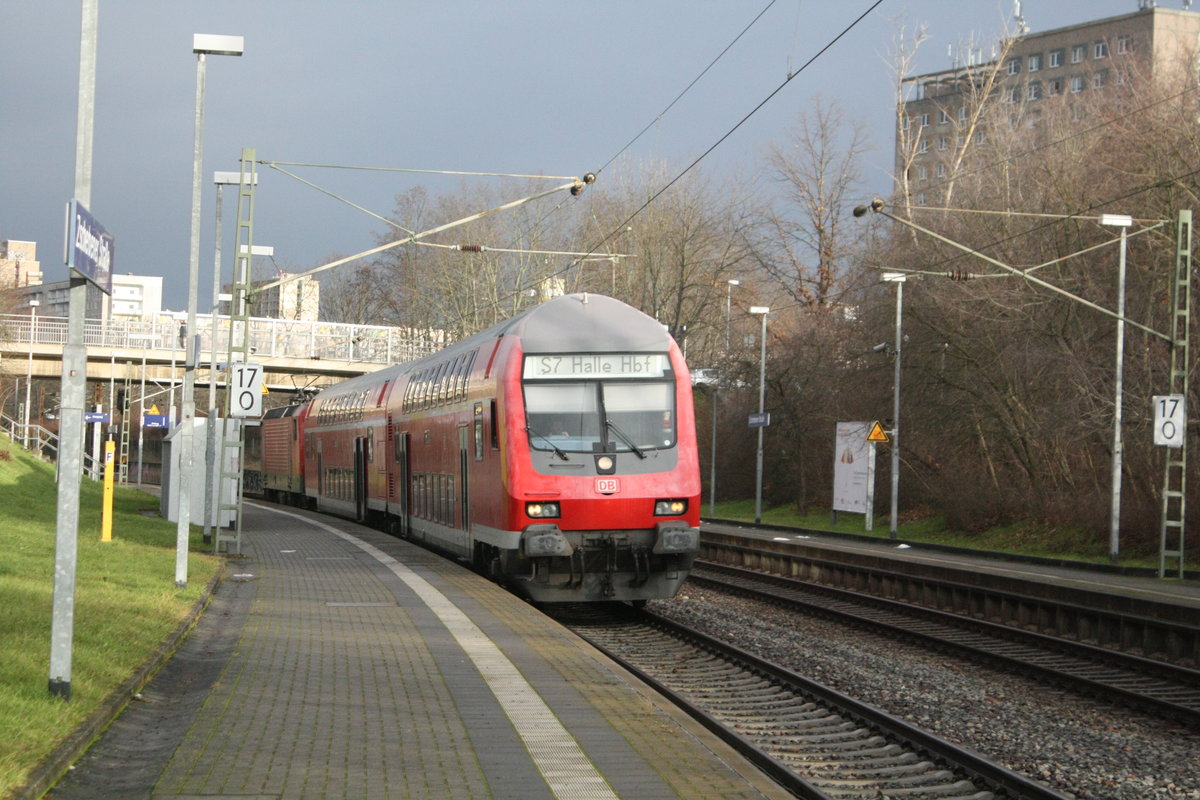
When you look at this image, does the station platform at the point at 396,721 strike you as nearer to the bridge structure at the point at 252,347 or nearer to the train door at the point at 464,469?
the train door at the point at 464,469

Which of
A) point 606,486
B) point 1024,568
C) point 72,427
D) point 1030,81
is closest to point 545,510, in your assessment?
point 606,486

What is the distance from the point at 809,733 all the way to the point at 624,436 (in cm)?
626

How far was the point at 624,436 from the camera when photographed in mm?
15938

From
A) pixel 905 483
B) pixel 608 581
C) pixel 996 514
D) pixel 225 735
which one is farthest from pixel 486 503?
pixel 905 483

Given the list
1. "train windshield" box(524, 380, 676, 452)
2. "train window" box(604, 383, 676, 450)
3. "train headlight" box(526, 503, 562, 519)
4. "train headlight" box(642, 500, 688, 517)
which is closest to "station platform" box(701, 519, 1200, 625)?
"train headlight" box(642, 500, 688, 517)

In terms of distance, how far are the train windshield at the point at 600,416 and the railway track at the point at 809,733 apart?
7.87 feet

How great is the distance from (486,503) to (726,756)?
9.71 meters

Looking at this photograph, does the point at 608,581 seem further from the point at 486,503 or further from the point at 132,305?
the point at 132,305

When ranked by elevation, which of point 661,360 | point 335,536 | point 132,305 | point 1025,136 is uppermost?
point 1025,136

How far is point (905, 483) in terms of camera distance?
4588 centimetres

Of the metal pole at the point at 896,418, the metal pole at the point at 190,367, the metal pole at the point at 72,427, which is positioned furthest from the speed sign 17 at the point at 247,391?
the metal pole at the point at 896,418

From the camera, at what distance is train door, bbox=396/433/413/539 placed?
25188 millimetres

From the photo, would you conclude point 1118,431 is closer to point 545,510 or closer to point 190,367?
point 545,510

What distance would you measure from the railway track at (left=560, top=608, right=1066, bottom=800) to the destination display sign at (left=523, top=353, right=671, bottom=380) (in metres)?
3.25
